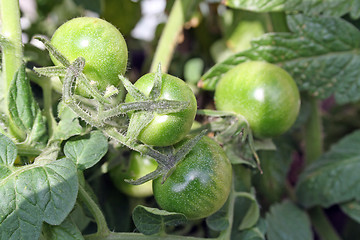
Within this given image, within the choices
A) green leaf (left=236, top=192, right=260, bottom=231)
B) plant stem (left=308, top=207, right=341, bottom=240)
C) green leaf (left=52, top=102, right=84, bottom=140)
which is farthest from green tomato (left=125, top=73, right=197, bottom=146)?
plant stem (left=308, top=207, right=341, bottom=240)

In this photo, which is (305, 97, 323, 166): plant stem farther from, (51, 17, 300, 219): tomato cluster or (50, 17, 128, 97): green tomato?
(50, 17, 128, 97): green tomato

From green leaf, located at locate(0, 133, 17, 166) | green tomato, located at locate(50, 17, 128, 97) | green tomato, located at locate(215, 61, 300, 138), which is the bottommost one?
green tomato, located at locate(215, 61, 300, 138)

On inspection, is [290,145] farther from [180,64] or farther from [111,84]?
[111,84]

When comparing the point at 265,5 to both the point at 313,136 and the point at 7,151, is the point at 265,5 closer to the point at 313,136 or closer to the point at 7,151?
the point at 313,136

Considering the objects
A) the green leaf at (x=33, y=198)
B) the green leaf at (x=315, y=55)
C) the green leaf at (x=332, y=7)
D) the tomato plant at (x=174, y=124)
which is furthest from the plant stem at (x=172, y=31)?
the green leaf at (x=33, y=198)

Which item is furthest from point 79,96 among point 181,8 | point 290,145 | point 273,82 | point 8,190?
point 290,145

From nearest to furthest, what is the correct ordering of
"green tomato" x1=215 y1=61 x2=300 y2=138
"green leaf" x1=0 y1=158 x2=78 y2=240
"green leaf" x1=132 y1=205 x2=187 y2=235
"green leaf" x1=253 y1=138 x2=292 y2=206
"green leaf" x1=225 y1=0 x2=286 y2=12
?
1. "green leaf" x1=0 y1=158 x2=78 y2=240
2. "green leaf" x1=132 y1=205 x2=187 y2=235
3. "green tomato" x1=215 y1=61 x2=300 y2=138
4. "green leaf" x1=225 y1=0 x2=286 y2=12
5. "green leaf" x1=253 y1=138 x2=292 y2=206
